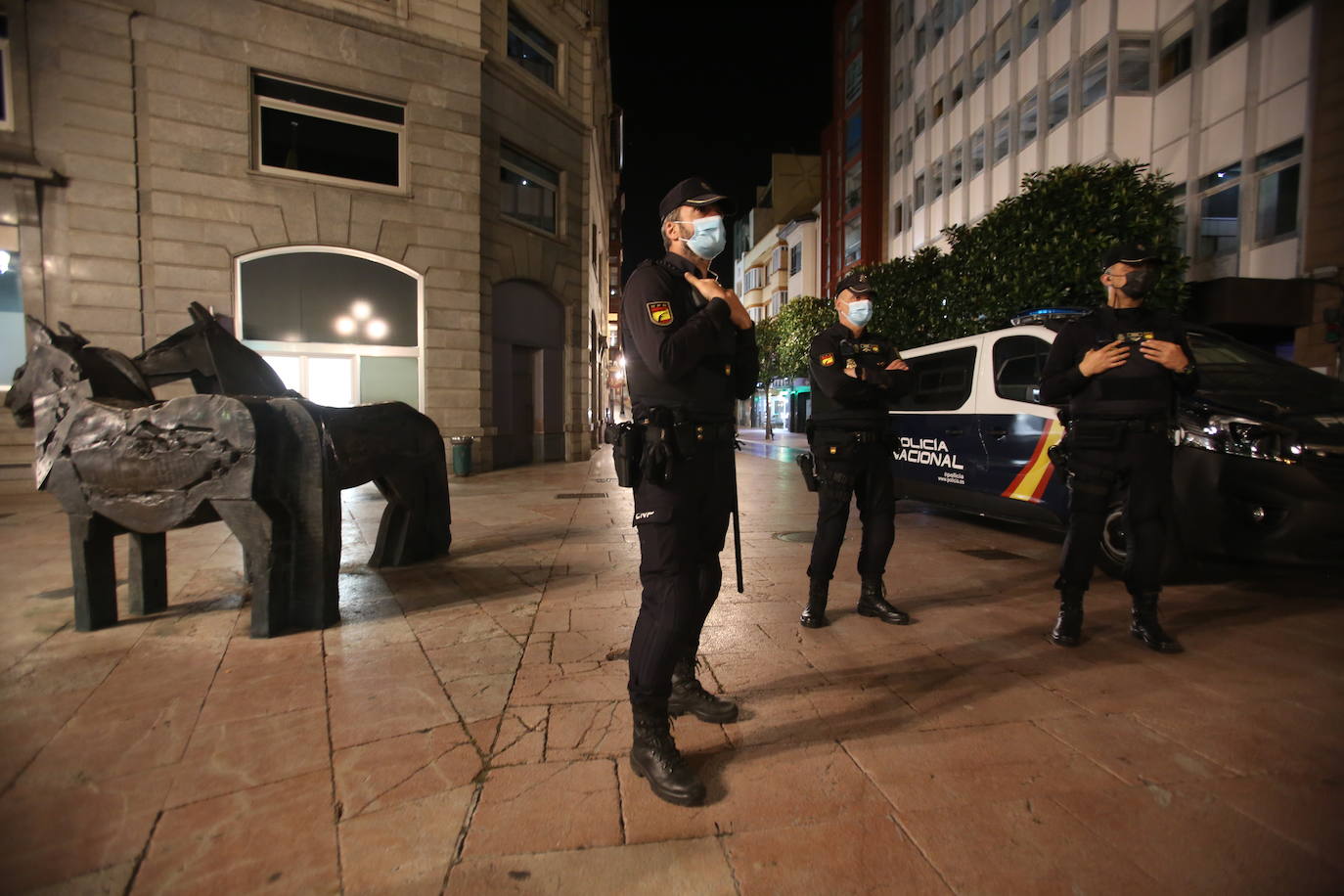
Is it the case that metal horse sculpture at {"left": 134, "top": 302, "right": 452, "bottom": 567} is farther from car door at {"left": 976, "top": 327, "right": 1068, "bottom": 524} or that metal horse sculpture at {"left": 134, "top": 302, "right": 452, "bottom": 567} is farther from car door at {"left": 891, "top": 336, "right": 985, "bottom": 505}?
car door at {"left": 976, "top": 327, "right": 1068, "bottom": 524}

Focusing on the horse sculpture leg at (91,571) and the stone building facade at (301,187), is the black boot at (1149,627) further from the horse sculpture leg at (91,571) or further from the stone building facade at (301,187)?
the stone building facade at (301,187)

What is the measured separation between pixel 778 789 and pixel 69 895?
1.86 m

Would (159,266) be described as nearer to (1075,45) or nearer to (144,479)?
(144,479)

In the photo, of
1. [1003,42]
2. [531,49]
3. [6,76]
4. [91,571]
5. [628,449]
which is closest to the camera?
[628,449]

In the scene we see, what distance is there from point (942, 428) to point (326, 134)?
1160 centimetres

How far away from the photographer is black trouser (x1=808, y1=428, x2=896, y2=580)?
3.53 meters

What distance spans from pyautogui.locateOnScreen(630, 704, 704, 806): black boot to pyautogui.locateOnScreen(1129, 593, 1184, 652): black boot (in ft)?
8.72

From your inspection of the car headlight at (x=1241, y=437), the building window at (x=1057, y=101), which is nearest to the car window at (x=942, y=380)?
the car headlight at (x=1241, y=437)

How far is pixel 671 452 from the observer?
80.2 inches

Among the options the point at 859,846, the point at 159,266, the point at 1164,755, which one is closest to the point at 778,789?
the point at 859,846

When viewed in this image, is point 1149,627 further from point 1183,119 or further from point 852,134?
point 852,134

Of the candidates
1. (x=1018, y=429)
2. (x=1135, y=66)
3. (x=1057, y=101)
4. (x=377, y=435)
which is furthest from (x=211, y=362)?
(x=1057, y=101)

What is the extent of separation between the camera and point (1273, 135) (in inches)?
486

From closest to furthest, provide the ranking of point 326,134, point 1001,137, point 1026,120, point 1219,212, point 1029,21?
point 326,134, point 1219,212, point 1029,21, point 1026,120, point 1001,137
